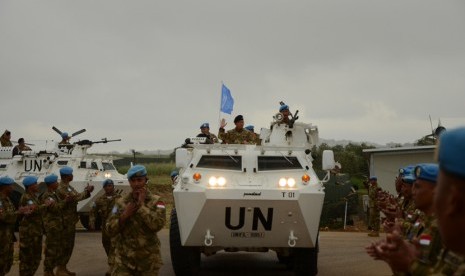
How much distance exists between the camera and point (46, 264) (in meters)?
8.95

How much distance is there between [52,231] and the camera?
9000 millimetres

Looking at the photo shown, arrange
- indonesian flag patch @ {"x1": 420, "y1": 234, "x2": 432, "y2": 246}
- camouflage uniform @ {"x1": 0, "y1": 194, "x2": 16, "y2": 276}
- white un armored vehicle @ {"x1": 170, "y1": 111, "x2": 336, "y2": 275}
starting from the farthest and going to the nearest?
white un armored vehicle @ {"x1": 170, "y1": 111, "x2": 336, "y2": 275} → camouflage uniform @ {"x1": 0, "y1": 194, "x2": 16, "y2": 276} → indonesian flag patch @ {"x1": 420, "y1": 234, "x2": 432, "y2": 246}

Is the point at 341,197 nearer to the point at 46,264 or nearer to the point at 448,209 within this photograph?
the point at 46,264

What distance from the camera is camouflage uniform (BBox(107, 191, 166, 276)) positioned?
5602mm

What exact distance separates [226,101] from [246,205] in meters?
5.35

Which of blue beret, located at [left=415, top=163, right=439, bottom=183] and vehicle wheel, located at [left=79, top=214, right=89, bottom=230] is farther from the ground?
blue beret, located at [left=415, top=163, right=439, bottom=183]

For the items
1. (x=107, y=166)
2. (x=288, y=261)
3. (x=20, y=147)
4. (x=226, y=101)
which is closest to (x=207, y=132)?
(x=226, y=101)

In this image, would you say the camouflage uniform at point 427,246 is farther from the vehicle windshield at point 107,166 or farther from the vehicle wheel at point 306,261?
the vehicle windshield at point 107,166

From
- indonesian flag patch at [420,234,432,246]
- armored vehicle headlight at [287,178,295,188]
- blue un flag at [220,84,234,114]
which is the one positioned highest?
blue un flag at [220,84,234,114]

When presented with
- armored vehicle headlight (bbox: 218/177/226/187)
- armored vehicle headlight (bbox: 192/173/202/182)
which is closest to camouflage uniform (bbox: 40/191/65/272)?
armored vehicle headlight (bbox: 192/173/202/182)

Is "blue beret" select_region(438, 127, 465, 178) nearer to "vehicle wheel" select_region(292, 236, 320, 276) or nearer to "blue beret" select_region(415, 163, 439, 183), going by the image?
"blue beret" select_region(415, 163, 439, 183)

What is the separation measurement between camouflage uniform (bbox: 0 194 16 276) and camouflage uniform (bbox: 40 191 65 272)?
4.09ft

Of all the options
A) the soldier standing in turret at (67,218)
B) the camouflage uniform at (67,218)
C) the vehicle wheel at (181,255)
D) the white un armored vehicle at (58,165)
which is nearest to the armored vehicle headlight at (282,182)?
the vehicle wheel at (181,255)

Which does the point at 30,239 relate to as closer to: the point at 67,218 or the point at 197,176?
the point at 67,218
